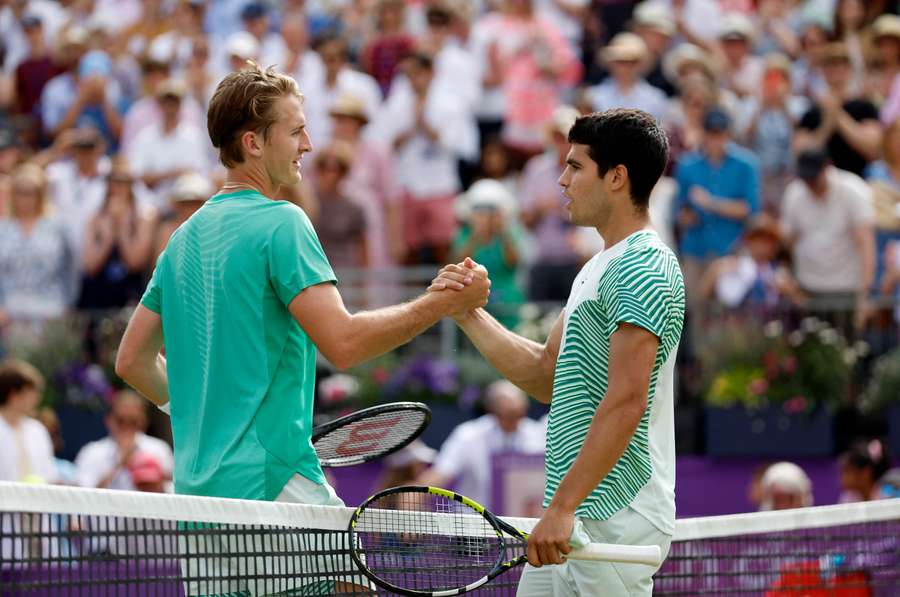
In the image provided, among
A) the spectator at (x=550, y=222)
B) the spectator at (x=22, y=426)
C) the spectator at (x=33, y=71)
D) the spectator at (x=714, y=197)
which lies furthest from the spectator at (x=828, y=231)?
the spectator at (x=33, y=71)

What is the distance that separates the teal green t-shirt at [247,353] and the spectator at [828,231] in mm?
7819

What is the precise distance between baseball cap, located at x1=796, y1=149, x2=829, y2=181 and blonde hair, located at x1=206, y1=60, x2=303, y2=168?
7.95 metres

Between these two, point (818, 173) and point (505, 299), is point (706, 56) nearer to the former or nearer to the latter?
point (818, 173)

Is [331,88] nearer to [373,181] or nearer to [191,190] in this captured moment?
[373,181]

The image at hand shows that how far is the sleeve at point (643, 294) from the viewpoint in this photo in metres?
4.46

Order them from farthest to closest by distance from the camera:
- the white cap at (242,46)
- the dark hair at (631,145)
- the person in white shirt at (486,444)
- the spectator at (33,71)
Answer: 1. the spectator at (33,71)
2. the white cap at (242,46)
3. the person in white shirt at (486,444)
4. the dark hair at (631,145)

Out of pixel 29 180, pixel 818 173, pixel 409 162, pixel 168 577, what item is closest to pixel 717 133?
pixel 818 173

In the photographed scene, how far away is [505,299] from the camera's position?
1219 cm

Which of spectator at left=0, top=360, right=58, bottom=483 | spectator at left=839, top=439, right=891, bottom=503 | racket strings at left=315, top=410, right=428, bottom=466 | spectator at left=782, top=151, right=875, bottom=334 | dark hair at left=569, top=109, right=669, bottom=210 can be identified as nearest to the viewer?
dark hair at left=569, top=109, right=669, bottom=210

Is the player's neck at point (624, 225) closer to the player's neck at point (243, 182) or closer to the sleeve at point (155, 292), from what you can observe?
the player's neck at point (243, 182)

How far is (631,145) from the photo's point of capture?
15.4ft

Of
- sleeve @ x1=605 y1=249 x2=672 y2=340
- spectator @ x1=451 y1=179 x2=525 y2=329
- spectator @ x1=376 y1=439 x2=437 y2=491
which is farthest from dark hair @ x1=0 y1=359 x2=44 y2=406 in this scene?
sleeve @ x1=605 y1=249 x2=672 y2=340

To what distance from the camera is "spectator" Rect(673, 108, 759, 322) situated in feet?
40.5

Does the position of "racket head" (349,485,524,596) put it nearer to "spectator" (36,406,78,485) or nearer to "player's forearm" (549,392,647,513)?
"player's forearm" (549,392,647,513)
